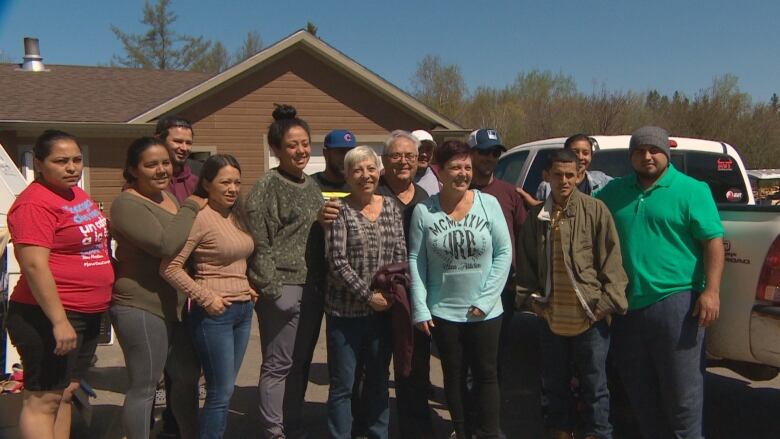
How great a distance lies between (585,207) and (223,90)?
11.8 meters

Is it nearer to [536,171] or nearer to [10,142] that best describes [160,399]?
[536,171]

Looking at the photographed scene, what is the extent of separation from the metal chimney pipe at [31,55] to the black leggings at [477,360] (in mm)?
16063

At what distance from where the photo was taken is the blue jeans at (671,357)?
3508 mm

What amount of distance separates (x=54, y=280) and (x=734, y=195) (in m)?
5.92

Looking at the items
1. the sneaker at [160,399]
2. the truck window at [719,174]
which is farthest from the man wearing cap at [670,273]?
the sneaker at [160,399]

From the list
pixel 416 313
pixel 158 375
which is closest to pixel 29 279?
pixel 158 375

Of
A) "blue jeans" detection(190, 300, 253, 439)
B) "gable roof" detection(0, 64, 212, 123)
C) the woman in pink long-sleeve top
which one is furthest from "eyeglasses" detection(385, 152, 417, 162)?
"gable roof" detection(0, 64, 212, 123)

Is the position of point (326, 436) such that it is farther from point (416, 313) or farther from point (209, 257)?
point (209, 257)

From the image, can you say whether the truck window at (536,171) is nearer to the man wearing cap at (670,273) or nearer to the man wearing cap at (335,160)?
the man wearing cap at (670,273)

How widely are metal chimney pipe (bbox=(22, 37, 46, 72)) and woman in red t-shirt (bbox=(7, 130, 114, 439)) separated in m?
15.2

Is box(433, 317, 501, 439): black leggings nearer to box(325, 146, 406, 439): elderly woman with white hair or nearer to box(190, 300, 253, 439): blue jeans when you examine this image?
box(325, 146, 406, 439): elderly woman with white hair

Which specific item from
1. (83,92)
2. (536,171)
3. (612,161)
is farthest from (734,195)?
(83,92)

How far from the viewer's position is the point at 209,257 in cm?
344

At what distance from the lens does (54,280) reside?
10.1ft
